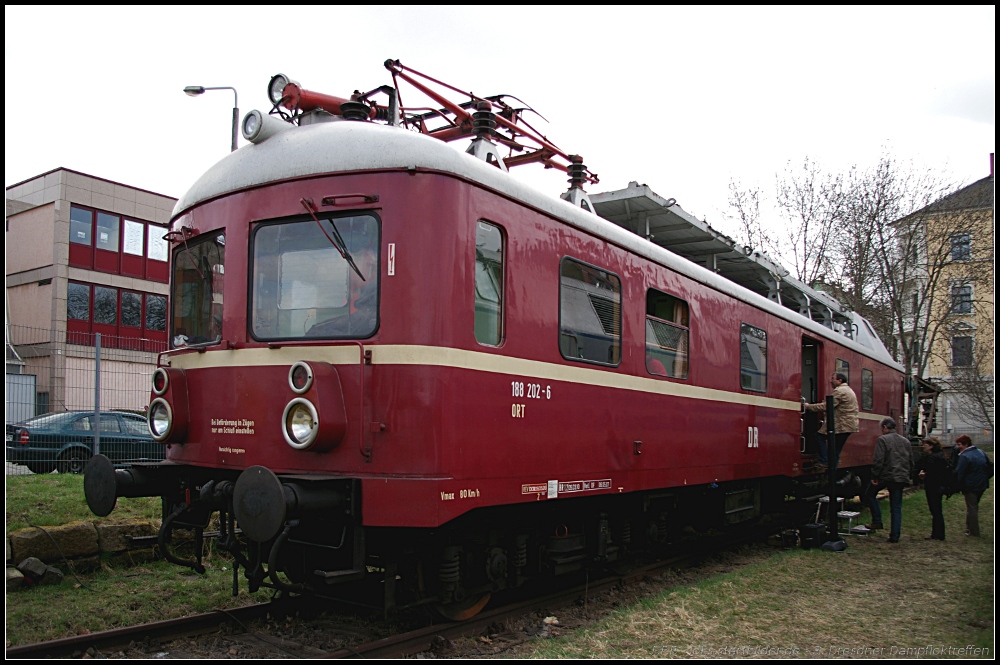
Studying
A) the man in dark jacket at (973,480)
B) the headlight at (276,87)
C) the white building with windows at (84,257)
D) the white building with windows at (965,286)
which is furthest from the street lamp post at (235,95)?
the white building with windows at (965,286)

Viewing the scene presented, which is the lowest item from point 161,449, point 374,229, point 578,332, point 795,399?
point 161,449

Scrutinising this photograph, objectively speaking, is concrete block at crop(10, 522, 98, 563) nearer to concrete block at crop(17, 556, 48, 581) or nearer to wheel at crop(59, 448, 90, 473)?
concrete block at crop(17, 556, 48, 581)

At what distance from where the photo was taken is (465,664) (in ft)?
15.9

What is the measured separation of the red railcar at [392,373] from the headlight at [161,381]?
15 mm

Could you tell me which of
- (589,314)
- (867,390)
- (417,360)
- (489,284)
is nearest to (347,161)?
(489,284)

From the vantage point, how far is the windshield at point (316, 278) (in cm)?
514

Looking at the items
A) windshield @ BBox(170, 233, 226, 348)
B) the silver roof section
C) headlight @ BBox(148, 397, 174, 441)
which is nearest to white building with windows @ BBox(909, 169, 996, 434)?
the silver roof section

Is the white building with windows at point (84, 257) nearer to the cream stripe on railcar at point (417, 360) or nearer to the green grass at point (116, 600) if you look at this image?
the green grass at point (116, 600)

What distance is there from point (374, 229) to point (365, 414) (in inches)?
47.8

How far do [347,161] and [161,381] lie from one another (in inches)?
87.6

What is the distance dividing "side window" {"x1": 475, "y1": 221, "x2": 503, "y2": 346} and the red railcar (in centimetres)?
2

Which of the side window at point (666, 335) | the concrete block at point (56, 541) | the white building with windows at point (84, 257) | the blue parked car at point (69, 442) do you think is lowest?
the concrete block at point (56, 541)

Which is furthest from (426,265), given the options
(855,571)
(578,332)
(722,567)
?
(855,571)

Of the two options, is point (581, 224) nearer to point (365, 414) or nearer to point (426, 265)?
point (426, 265)
